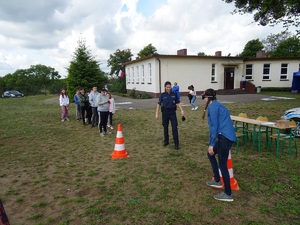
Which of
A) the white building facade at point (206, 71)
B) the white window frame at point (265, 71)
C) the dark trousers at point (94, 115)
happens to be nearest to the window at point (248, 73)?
the white building facade at point (206, 71)

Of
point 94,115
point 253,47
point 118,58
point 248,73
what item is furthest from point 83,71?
point 253,47

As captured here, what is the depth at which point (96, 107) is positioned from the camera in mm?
9578

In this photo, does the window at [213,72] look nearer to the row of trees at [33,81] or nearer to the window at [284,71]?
the window at [284,71]

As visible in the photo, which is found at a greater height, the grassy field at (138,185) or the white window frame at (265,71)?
the white window frame at (265,71)

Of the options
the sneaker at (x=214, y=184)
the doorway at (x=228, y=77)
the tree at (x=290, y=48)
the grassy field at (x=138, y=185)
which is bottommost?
the grassy field at (x=138, y=185)

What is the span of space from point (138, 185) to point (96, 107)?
19.4ft

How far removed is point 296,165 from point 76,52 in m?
16.8

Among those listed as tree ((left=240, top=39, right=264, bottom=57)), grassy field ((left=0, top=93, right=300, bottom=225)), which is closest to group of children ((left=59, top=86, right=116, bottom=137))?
grassy field ((left=0, top=93, right=300, bottom=225))

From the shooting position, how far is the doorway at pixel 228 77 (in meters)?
26.0

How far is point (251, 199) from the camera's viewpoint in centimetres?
374

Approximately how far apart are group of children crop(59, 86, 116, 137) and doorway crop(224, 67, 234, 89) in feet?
63.5

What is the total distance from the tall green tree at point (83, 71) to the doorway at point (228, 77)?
15.1 metres

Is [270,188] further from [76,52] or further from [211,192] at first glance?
[76,52]

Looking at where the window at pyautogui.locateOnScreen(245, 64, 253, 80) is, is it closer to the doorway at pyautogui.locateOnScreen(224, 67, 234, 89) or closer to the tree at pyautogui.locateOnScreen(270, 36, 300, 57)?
the doorway at pyautogui.locateOnScreen(224, 67, 234, 89)
